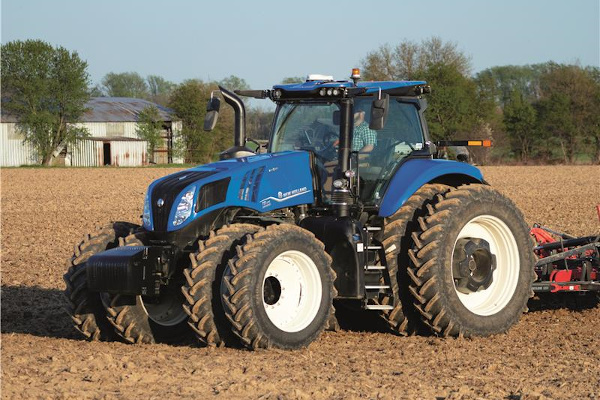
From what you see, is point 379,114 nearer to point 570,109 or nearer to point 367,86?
point 367,86

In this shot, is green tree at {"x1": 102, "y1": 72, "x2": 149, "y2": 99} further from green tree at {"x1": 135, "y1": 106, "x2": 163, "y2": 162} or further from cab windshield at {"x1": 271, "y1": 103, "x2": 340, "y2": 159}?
cab windshield at {"x1": 271, "y1": 103, "x2": 340, "y2": 159}

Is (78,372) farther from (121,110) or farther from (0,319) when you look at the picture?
(121,110)

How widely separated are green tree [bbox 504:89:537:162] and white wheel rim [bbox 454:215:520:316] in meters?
59.1

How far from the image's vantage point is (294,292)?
7566 mm

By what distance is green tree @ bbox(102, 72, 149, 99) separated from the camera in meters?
129

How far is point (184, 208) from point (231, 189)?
0.41 m

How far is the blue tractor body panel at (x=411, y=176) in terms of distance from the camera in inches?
315

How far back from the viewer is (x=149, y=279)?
7215 millimetres

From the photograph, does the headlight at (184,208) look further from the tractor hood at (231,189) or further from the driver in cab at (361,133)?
the driver in cab at (361,133)

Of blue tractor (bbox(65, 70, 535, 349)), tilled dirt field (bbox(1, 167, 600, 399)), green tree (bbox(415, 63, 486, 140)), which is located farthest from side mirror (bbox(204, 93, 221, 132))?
green tree (bbox(415, 63, 486, 140))

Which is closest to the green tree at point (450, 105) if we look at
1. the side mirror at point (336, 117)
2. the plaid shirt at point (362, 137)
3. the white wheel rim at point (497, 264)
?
the white wheel rim at point (497, 264)

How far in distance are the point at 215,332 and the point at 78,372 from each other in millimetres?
1132

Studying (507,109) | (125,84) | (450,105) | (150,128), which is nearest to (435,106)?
(450,105)

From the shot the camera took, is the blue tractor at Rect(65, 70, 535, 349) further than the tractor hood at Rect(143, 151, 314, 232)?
No
